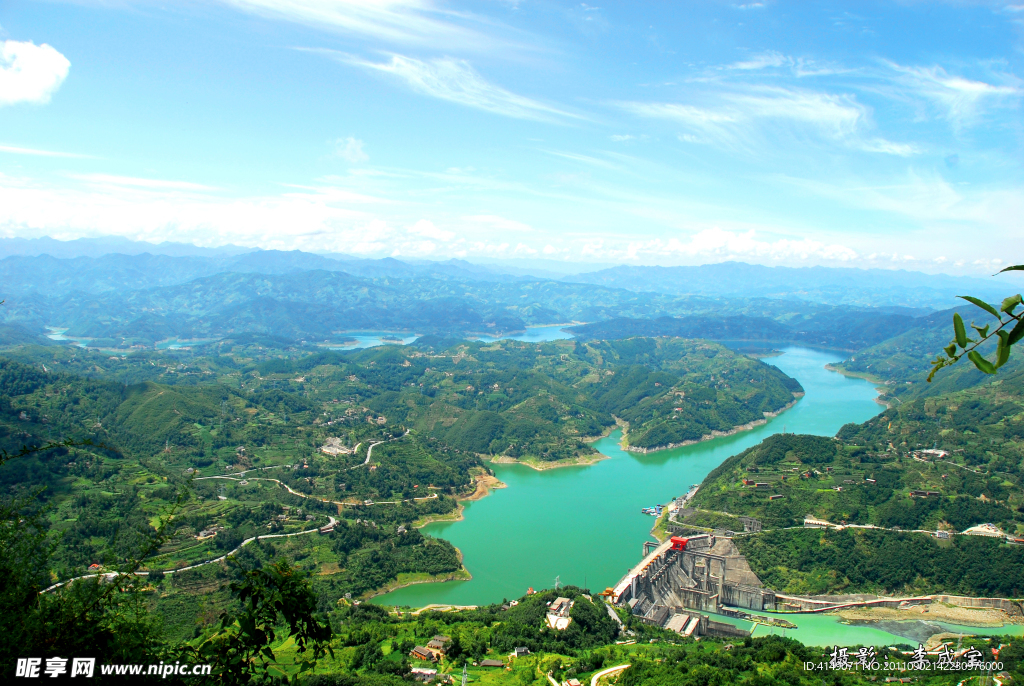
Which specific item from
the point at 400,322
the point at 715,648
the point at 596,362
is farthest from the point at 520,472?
the point at 400,322

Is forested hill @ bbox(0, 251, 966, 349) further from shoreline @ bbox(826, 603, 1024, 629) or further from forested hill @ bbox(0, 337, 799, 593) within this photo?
shoreline @ bbox(826, 603, 1024, 629)

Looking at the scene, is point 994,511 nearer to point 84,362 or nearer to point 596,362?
point 596,362

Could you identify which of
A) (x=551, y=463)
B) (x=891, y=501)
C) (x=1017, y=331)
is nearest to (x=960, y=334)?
(x=1017, y=331)

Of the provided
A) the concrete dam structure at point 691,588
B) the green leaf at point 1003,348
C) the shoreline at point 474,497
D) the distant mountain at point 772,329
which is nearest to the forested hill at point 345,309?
the distant mountain at point 772,329

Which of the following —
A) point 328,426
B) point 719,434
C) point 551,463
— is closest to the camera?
point 551,463

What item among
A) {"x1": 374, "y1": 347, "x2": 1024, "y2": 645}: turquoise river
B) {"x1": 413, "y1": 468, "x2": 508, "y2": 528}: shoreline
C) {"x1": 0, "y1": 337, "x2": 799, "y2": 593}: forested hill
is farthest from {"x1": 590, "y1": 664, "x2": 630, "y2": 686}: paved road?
{"x1": 413, "y1": 468, "x2": 508, "y2": 528}: shoreline

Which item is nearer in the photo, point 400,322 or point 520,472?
point 520,472

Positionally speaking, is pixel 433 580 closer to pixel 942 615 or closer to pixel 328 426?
pixel 942 615
